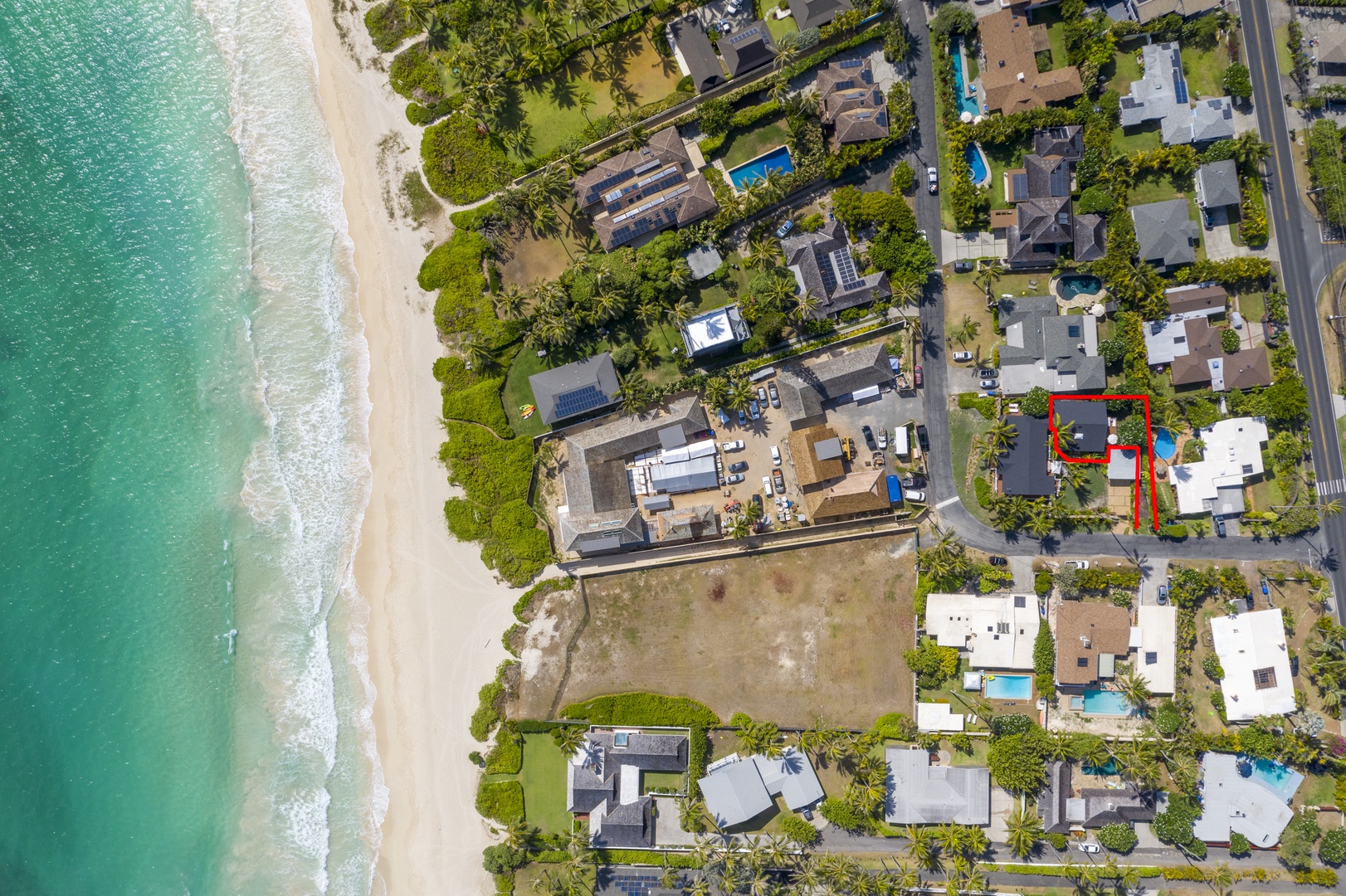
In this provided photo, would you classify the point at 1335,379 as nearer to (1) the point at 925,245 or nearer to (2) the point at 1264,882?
(1) the point at 925,245

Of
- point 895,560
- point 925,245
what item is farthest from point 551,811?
point 925,245

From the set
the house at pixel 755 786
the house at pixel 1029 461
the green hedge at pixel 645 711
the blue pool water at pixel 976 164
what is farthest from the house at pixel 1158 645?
the blue pool water at pixel 976 164

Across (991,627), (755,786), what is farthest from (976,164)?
(755,786)

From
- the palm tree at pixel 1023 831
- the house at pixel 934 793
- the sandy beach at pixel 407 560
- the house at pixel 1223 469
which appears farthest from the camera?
the sandy beach at pixel 407 560

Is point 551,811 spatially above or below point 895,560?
below

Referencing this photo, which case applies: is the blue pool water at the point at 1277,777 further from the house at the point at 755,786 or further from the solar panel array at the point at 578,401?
the solar panel array at the point at 578,401

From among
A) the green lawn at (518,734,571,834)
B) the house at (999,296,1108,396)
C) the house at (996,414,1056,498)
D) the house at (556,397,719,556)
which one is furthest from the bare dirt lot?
the house at (999,296,1108,396)
